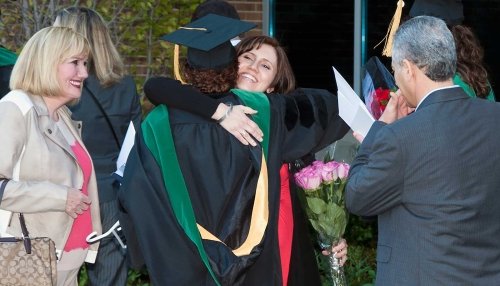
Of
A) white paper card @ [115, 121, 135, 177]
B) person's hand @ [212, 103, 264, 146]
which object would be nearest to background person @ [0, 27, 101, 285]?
white paper card @ [115, 121, 135, 177]

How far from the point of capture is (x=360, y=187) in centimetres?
380

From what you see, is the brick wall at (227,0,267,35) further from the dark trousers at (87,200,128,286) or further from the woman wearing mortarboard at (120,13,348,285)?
the woman wearing mortarboard at (120,13,348,285)

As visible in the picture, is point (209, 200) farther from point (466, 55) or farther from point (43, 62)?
point (466, 55)

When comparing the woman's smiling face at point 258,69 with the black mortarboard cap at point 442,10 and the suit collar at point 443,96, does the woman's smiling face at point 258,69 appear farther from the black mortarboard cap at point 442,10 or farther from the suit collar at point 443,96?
the suit collar at point 443,96

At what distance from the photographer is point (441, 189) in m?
3.71

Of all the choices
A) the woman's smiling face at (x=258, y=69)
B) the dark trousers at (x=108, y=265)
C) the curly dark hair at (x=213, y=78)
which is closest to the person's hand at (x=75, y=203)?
the curly dark hair at (x=213, y=78)

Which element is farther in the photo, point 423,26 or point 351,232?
point 351,232

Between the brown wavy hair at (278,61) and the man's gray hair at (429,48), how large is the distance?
1136 mm

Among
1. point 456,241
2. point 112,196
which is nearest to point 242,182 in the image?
point 456,241

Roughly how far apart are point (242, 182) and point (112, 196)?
1.55 m

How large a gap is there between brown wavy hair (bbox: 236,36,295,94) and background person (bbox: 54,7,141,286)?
3.45 feet

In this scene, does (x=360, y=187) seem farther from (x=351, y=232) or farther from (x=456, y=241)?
(x=351, y=232)

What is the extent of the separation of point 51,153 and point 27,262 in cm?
48

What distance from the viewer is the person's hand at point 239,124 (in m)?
4.39
